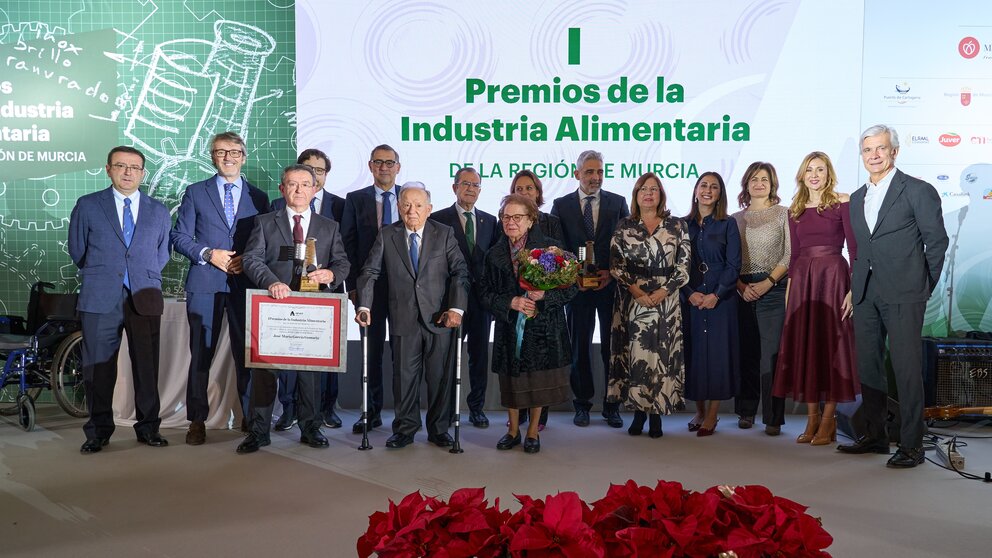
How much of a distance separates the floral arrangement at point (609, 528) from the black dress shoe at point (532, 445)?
3.12m

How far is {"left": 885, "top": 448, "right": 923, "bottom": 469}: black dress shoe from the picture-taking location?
4.29m

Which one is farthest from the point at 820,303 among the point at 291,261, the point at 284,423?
the point at 284,423

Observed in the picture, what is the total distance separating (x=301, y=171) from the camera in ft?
14.9

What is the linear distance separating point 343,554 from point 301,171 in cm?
233

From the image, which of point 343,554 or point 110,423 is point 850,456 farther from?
point 110,423

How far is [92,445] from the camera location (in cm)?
457

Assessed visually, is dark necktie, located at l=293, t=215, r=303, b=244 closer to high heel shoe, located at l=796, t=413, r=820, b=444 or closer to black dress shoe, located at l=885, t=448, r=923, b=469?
high heel shoe, located at l=796, t=413, r=820, b=444

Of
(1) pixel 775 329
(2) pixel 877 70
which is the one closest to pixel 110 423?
(1) pixel 775 329

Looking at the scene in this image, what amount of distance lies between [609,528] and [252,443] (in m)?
3.62

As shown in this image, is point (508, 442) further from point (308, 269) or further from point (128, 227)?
point (128, 227)

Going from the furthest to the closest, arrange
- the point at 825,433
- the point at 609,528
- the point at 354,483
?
the point at 825,433 < the point at 354,483 < the point at 609,528

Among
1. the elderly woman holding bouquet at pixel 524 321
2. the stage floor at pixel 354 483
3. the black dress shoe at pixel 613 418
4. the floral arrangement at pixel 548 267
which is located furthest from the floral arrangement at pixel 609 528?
the black dress shoe at pixel 613 418

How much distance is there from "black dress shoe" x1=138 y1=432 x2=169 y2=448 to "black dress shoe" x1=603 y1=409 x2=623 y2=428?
2785 millimetres

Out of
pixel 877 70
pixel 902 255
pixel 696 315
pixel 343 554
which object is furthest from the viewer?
pixel 877 70
